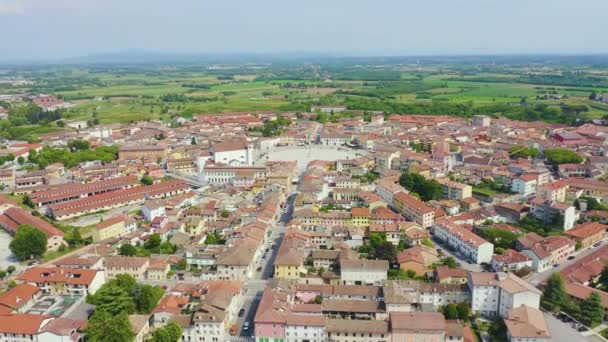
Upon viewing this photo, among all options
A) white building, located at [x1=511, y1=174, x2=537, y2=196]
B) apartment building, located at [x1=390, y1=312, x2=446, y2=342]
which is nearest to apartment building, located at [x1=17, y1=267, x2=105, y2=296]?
apartment building, located at [x1=390, y1=312, x2=446, y2=342]

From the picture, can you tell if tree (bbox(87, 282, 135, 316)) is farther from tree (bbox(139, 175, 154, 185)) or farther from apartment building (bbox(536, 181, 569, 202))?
apartment building (bbox(536, 181, 569, 202))

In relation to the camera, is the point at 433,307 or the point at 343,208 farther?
the point at 343,208

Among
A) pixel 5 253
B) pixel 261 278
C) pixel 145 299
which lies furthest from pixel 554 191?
pixel 5 253

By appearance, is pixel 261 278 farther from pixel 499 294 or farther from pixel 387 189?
pixel 387 189

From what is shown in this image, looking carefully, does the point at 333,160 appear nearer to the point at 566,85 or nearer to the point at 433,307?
the point at 433,307

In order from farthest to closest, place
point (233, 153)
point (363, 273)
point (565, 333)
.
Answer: point (233, 153) → point (363, 273) → point (565, 333)

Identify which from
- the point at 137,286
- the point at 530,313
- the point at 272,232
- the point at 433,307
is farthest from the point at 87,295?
the point at 530,313

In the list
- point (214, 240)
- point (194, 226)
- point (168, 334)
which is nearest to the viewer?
point (168, 334)
